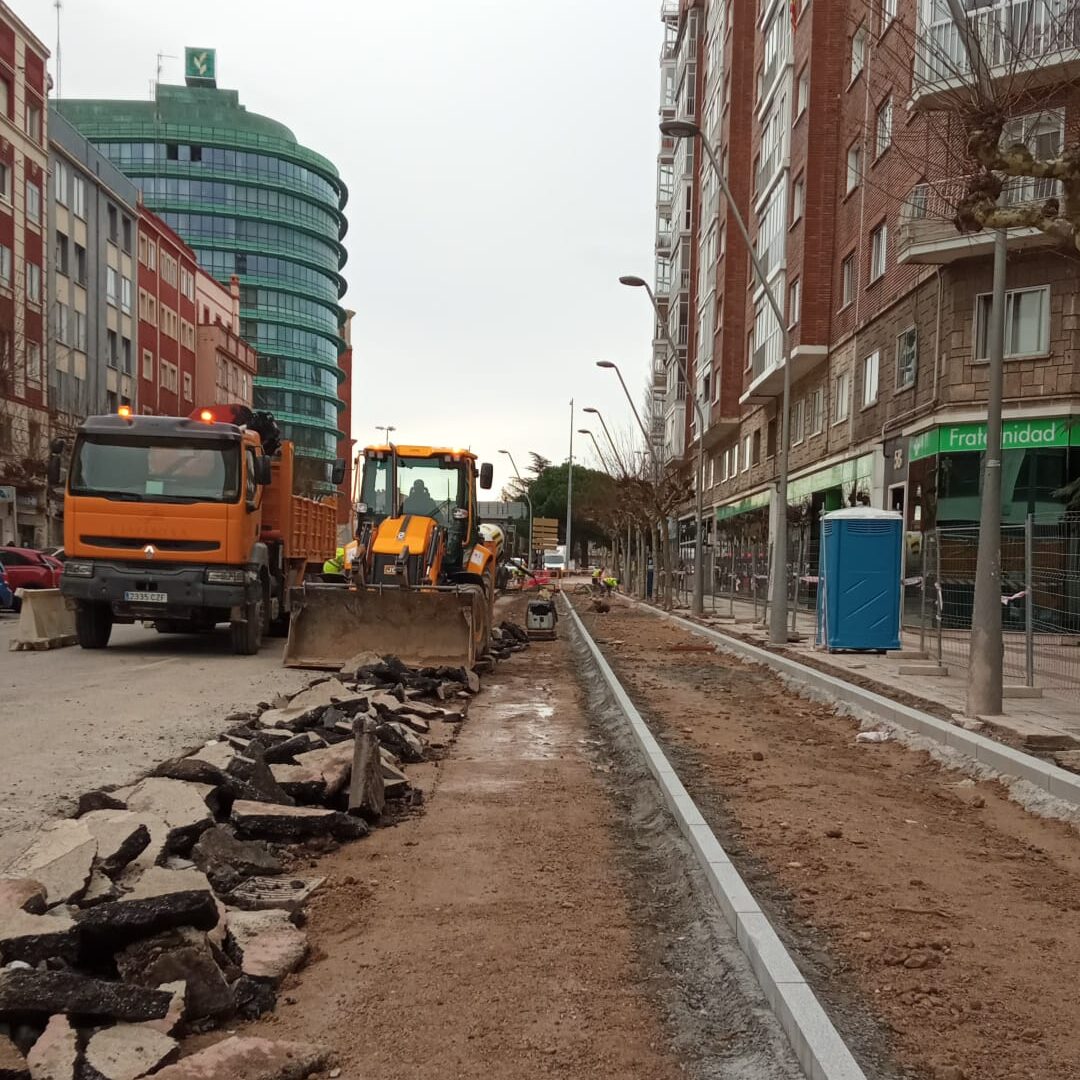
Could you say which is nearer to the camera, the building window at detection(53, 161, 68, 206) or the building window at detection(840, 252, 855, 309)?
the building window at detection(840, 252, 855, 309)

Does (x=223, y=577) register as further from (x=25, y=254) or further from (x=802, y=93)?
(x=25, y=254)

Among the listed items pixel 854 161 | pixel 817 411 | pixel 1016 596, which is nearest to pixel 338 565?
pixel 1016 596

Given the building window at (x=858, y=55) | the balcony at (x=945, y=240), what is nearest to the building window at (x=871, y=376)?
the balcony at (x=945, y=240)

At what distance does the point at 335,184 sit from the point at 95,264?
6834 centimetres

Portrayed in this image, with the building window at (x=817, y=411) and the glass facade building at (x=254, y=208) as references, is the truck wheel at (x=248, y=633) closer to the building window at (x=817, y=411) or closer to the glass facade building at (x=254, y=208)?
the building window at (x=817, y=411)

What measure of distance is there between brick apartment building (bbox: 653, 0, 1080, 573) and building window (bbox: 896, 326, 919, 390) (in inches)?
2.5

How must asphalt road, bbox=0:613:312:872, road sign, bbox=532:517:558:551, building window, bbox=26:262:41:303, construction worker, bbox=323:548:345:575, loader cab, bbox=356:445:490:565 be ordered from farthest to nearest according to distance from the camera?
road sign, bbox=532:517:558:551
building window, bbox=26:262:41:303
construction worker, bbox=323:548:345:575
loader cab, bbox=356:445:490:565
asphalt road, bbox=0:613:312:872

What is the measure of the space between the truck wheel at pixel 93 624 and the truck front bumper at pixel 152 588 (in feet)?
2.12

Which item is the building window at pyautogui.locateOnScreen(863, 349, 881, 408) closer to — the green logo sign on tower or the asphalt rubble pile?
the asphalt rubble pile

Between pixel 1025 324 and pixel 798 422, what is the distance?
13718 mm

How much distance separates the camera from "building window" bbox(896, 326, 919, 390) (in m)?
23.0

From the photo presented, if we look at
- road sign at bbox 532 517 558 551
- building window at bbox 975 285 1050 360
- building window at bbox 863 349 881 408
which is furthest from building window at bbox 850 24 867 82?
road sign at bbox 532 517 558 551

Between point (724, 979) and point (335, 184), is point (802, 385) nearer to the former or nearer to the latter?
point (724, 979)

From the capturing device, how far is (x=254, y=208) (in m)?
102
